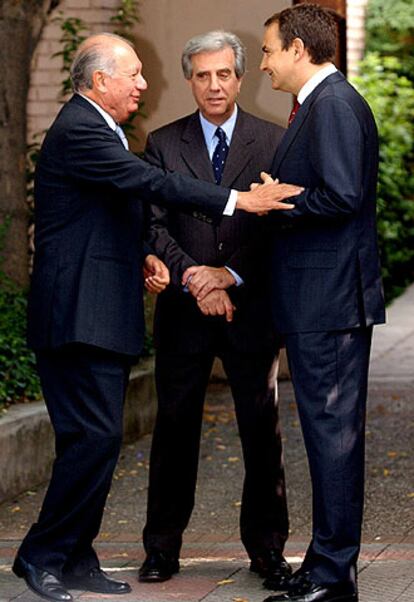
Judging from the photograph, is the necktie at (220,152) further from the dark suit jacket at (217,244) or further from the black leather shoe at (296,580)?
the black leather shoe at (296,580)

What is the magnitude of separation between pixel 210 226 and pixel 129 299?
0.47 meters

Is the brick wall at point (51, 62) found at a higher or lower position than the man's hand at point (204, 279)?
higher

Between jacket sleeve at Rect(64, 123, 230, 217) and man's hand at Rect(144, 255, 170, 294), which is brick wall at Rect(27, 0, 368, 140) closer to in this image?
man's hand at Rect(144, 255, 170, 294)

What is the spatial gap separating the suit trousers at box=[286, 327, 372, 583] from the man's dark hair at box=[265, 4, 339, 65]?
3.18ft

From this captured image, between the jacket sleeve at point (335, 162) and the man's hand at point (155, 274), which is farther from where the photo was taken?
the man's hand at point (155, 274)

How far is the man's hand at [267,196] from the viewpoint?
560 cm

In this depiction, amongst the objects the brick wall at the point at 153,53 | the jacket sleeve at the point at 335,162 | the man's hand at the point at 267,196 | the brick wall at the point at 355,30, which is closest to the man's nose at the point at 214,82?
the man's hand at the point at 267,196

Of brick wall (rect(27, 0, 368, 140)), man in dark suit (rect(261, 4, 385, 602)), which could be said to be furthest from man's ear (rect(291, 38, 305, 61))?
brick wall (rect(27, 0, 368, 140))

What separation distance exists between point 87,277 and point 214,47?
0.97 metres

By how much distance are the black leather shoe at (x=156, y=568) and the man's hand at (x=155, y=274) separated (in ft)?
3.33

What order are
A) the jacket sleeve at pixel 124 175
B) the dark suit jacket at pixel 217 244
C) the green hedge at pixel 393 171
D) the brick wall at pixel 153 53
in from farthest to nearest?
the green hedge at pixel 393 171
the brick wall at pixel 153 53
the dark suit jacket at pixel 217 244
the jacket sleeve at pixel 124 175

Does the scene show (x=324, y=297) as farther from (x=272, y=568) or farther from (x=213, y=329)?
(x=272, y=568)

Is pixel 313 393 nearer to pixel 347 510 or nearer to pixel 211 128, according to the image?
pixel 347 510

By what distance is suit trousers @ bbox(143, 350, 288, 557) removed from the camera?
6.18m
